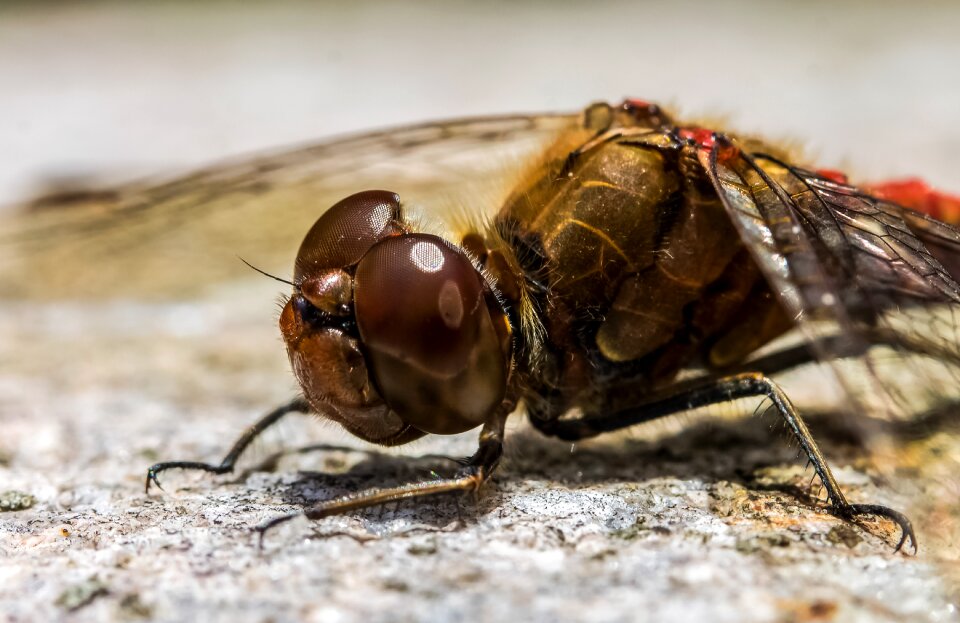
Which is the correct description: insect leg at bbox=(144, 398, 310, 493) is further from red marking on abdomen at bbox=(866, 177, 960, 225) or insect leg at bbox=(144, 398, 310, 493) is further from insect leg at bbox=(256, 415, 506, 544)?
red marking on abdomen at bbox=(866, 177, 960, 225)

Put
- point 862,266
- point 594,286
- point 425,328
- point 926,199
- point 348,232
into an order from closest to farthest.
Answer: point 425,328
point 348,232
point 862,266
point 594,286
point 926,199

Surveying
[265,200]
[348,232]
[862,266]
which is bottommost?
[265,200]

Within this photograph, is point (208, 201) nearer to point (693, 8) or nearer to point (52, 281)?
point (52, 281)

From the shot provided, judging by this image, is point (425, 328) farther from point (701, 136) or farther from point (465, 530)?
point (701, 136)

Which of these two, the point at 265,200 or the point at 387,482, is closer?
the point at 387,482

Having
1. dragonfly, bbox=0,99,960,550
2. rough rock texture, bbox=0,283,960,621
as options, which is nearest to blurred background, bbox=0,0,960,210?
dragonfly, bbox=0,99,960,550

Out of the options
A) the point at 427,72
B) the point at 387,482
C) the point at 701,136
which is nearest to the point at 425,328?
the point at 387,482

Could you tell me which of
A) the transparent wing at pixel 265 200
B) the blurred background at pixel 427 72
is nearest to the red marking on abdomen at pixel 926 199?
the transparent wing at pixel 265 200

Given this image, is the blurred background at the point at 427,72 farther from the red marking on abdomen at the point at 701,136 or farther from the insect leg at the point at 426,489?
the insect leg at the point at 426,489
